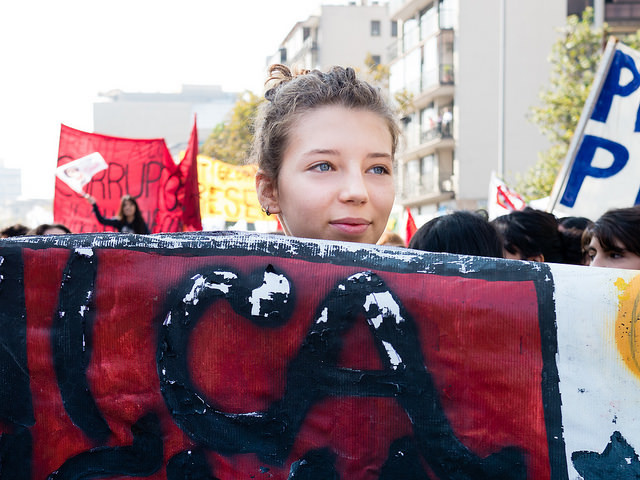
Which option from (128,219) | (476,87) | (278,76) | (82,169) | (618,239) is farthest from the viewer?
(476,87)

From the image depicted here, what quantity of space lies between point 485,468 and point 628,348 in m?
0.28

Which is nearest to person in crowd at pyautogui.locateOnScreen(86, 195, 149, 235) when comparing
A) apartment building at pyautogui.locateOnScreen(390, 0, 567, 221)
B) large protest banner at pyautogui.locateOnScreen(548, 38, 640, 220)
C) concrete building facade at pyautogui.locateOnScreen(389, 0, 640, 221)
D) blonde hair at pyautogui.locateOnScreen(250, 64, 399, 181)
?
large protest banner at pyautogui.locateOnScreen(548, 38, 640, 220)

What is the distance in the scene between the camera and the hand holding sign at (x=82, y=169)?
7.41m

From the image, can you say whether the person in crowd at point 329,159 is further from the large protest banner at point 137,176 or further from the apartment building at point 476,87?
the apartment building at point 476,87

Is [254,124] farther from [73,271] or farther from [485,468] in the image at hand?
[485,468]

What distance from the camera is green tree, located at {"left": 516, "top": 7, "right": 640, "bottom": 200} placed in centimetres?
1927

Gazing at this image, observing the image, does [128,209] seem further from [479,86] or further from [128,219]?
[479,86]

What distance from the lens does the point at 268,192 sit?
1.82m

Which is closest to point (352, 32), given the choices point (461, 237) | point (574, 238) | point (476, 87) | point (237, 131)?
point (476, 87)

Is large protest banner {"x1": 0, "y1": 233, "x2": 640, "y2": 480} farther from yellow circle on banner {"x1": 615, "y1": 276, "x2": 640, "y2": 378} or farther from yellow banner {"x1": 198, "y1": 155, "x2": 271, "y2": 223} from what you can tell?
yellow banner {"x1": 198, "y1": 155, "x2": 271, "y2": 223}

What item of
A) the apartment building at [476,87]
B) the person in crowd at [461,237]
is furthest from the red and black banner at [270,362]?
the apartment building at [476,87]

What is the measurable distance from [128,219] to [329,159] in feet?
18.9

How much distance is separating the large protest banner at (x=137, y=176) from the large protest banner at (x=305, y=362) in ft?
20.5

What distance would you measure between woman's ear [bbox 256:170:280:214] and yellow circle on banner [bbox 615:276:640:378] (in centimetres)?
81
